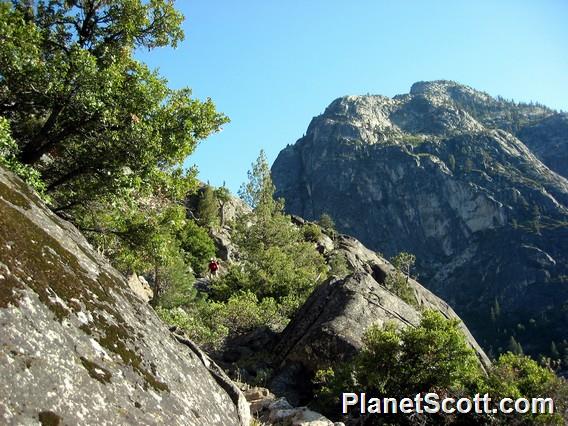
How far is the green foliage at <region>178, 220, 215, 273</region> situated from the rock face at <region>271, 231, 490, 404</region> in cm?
2551

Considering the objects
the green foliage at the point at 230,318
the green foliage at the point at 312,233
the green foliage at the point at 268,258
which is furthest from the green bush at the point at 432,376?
the green foliage at the point at 312,233

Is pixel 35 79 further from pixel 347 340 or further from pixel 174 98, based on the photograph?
pixel 347 340

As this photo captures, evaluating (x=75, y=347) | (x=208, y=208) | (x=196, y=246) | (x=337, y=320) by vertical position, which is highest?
(x=208, y=208)

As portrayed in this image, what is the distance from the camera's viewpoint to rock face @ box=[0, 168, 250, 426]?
4.25 meters

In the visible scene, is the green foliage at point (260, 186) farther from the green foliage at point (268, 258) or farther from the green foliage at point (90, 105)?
the green foliage at point (90, 105)

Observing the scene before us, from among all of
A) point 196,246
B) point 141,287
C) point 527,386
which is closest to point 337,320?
point 527,386

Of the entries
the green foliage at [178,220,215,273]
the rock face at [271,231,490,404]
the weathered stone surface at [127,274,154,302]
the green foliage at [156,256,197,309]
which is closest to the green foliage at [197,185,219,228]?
the green foliage at [178,220,215,273]

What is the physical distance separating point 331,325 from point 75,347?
50.8 ft

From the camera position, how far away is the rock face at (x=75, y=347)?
4.25 metres

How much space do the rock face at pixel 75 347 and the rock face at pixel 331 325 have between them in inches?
395

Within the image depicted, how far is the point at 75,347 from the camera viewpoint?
4.95 meters

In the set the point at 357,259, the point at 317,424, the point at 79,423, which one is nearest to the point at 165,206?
the point at 317,424

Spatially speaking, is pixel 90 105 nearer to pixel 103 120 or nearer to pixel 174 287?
pixel 103 120

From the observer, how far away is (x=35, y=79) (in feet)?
35.2
